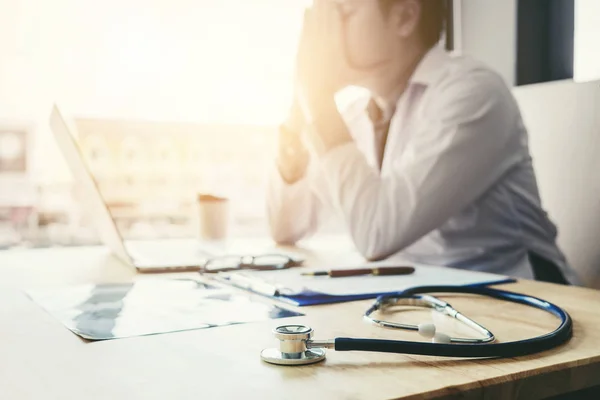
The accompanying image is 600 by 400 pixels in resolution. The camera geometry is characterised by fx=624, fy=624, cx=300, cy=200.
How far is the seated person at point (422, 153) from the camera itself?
1.16m

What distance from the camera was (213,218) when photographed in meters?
1.31

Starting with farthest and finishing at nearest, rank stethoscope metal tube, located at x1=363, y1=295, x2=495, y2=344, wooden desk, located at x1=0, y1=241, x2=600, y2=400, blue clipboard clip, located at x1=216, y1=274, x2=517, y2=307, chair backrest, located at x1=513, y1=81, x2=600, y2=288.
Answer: chair backrest, located at x1=513, y1=81, x2=600, y2=288
blue clipboard clip, located at x1=216, y1=274, x2=517, y2=307
stethoscope metal tube, located at x1=363, y1=295, x2=495, y2=344
wooden desk, located at x1=0, y1=241, x2=600, y2=400

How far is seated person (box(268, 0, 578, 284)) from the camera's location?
3.80 ft

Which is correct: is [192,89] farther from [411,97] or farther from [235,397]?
[235,397]

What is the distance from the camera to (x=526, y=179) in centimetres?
116

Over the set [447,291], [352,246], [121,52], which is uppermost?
[121,52]

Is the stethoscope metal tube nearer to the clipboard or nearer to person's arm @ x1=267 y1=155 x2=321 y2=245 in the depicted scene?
the clipboard

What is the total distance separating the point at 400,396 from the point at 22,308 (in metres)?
0.45

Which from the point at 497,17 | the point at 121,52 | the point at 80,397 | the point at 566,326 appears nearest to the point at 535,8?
the point at 497,17

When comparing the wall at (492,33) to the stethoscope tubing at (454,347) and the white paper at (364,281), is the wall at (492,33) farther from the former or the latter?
the stethoscope tubing at (454,347)

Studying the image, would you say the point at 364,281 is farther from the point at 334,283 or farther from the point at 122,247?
the point at 122,247

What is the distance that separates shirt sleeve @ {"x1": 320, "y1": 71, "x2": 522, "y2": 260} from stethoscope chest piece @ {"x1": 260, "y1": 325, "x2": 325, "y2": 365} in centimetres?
75

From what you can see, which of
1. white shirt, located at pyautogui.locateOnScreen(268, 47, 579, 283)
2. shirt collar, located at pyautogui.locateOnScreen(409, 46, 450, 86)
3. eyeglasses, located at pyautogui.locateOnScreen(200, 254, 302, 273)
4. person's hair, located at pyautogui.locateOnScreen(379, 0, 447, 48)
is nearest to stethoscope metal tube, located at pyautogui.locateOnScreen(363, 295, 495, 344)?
eyeglasses, located at pyautogui.locateOnScreen(200, 254, 302, 273)

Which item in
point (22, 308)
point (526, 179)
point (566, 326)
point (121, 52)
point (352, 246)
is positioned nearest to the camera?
point (566, 326)
